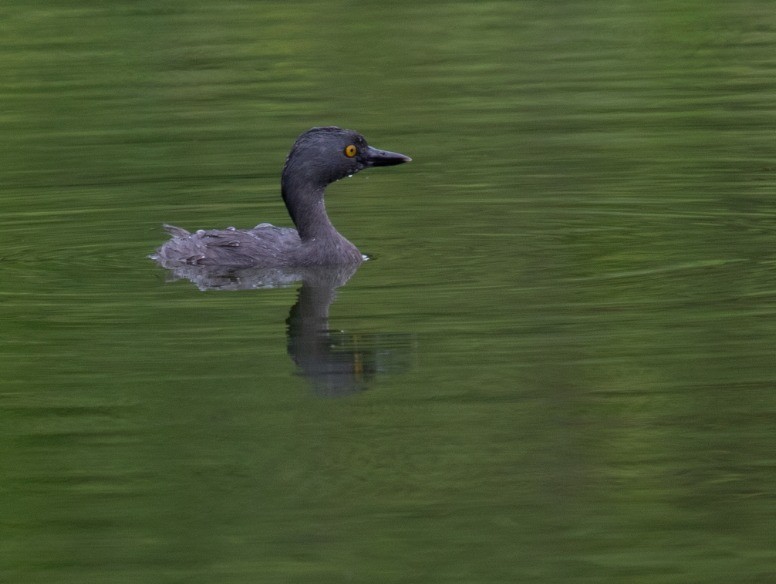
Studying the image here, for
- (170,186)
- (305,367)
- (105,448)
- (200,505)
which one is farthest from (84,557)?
(170,186)

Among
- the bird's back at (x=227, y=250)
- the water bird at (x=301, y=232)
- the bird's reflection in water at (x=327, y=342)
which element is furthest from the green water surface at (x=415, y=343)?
the water bird at (x=301, y=232)

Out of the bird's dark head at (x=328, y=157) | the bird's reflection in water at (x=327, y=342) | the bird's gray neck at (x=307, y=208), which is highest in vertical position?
the bird's dark head at (x=328, y=157)

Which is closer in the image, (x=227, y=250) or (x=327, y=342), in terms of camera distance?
(x=327, y=342)

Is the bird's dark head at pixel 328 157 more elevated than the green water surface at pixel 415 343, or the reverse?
the bird's dark head at pixel 328 157

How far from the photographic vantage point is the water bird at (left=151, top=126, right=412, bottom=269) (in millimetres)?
11148

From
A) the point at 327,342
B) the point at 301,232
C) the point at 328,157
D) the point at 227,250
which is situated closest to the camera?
the point at 327,342

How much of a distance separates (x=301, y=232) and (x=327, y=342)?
8.49 ft

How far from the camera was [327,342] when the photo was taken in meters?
9.03

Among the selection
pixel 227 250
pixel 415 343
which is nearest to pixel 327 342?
pixel 415 343

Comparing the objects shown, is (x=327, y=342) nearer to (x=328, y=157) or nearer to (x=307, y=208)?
(x=307, y=208)

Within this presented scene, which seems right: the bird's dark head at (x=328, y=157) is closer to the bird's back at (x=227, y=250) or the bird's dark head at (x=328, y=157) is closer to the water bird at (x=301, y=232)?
the water bird at (x=301, y=232)

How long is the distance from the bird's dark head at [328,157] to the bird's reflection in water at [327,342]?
3.10ft

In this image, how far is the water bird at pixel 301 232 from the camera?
11148 millimetres

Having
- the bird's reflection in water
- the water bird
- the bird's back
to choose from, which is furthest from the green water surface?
the water bird
